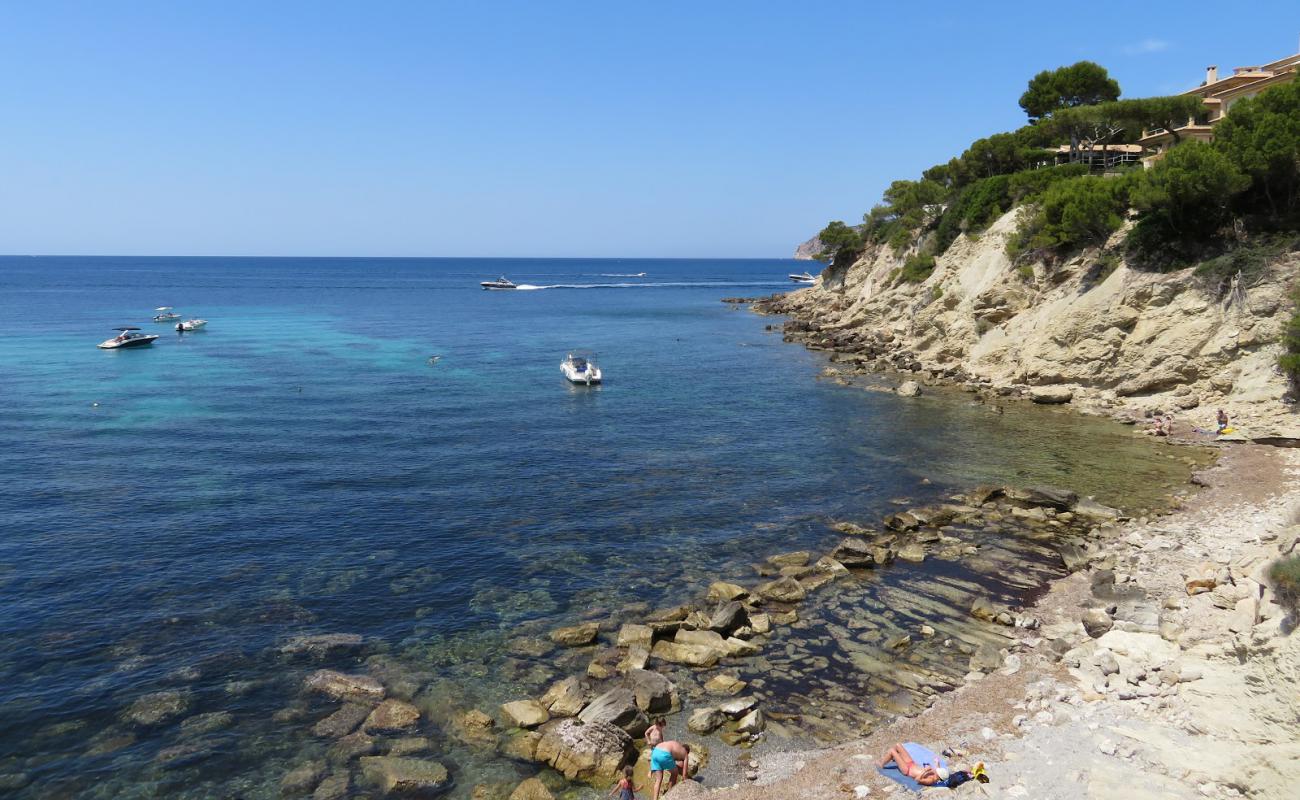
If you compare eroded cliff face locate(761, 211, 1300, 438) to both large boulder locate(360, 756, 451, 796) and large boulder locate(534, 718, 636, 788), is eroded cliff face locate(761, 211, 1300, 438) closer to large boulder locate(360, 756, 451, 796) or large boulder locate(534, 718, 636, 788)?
large boulder locate(534, 718, 636, 788)

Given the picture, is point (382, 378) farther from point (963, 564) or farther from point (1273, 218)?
Result: point (1273, 218)

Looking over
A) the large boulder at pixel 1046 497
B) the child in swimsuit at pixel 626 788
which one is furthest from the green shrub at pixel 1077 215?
the child in swimsuit at pixel 626 788

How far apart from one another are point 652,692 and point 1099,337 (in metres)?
41.6

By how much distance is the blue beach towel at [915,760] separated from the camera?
14.8 metres

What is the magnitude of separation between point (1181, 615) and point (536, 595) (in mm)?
18311

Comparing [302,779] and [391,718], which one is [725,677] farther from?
[302,779]

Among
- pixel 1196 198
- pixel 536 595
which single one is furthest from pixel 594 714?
pixel 1196 198

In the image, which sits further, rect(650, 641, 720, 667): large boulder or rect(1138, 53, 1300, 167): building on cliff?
rect(1138, 53, 1300, 167): building on cliff

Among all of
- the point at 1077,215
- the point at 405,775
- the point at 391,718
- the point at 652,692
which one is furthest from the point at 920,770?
the point at 1077,215

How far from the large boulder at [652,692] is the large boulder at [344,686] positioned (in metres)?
6.33

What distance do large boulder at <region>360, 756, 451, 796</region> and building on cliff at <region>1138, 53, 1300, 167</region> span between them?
67.3 m

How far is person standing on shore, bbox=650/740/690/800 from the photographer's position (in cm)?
1550

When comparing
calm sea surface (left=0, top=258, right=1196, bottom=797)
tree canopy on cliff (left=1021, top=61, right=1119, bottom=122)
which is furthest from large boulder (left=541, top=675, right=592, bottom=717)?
tree canopy on cliff (left=1021, top=61, right=1119, bottom=122)

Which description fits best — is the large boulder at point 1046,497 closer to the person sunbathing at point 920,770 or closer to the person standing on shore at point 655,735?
the person sunbathing at point 920,770
